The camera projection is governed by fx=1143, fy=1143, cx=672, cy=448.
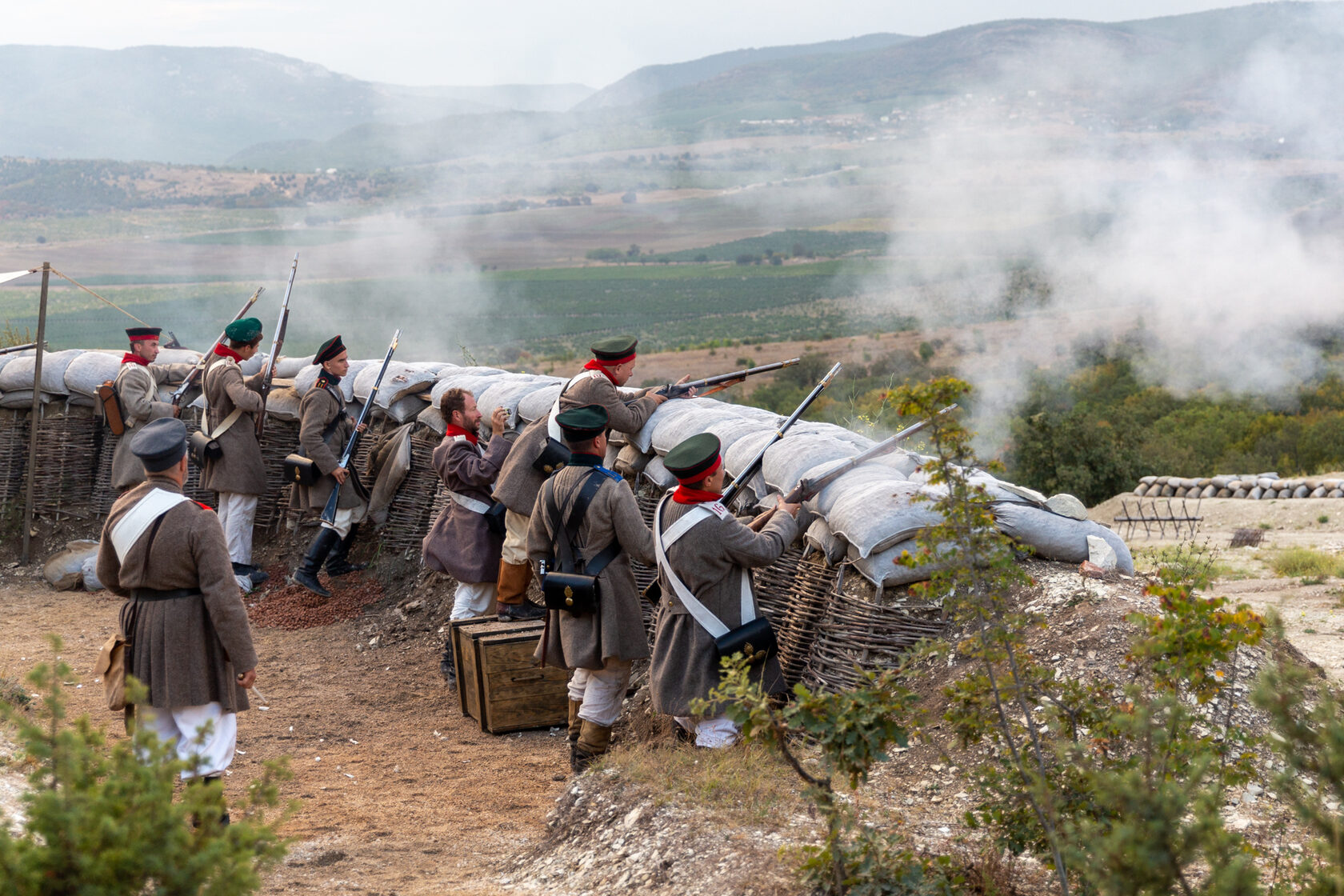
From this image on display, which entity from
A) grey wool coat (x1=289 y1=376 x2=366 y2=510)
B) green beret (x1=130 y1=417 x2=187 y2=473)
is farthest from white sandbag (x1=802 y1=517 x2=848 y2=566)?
grey wool coat (x1=289 y1=376 x2=366 y2=510)

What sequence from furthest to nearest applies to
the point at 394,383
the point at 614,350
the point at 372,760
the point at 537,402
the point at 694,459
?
1. the point at 394,383
2. the point at 537,402
3. the point at 614,350
4. the point at 372,760
5. the point at 694,459

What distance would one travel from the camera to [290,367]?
10078 mm

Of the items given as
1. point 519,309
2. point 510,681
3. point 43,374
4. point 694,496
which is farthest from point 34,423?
point 519,309

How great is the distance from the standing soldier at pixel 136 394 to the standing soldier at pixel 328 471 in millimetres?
1455

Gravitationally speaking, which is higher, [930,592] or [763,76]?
[763,76]

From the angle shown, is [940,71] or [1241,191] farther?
[940,71]

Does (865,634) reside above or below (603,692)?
above

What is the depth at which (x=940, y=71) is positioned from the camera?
166 metres

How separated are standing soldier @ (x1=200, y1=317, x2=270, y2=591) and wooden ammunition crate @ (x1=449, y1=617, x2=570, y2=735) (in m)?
3.30

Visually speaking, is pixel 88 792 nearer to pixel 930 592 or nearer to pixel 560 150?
pixel 930 592

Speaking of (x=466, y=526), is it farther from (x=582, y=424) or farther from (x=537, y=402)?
(x=582, y=424)

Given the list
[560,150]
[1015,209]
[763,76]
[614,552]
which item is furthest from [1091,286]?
[763,76]

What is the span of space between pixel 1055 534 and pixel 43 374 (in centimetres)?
915

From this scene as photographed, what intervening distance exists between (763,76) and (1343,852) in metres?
197
